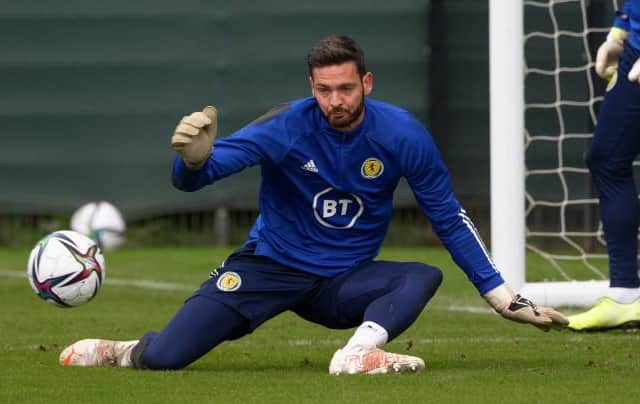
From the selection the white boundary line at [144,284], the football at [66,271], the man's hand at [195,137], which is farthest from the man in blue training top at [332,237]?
the white boundary line at [144,284]

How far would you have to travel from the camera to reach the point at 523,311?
18.1 ft

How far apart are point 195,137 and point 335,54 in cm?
61

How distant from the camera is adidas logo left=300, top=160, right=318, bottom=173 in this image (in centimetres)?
566

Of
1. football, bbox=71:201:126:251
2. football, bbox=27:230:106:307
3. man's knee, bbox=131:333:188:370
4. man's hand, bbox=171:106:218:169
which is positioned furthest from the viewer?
football, bbox=71:201:126:251

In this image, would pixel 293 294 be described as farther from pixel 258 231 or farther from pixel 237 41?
pixel 237 41

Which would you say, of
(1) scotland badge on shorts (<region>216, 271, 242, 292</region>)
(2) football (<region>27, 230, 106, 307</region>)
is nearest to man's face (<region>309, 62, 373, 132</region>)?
(1) scotland badge on shorts (<region>216, 271, 242, 292</region>)

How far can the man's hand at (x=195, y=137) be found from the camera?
202 inches

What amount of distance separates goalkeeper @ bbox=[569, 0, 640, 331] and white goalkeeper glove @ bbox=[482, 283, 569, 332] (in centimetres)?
139

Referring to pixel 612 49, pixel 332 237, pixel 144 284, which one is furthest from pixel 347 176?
pixel 144 284

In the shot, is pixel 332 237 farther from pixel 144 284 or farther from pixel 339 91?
pixel 144 284

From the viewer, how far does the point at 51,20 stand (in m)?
11.8

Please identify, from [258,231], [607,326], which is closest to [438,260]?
[607,326]

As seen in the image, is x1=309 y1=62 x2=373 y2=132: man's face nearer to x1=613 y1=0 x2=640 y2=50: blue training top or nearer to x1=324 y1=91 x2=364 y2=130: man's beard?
x1=324 y1=91 x2=364 y2=130: man's beard

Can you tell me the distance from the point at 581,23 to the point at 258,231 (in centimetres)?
427
